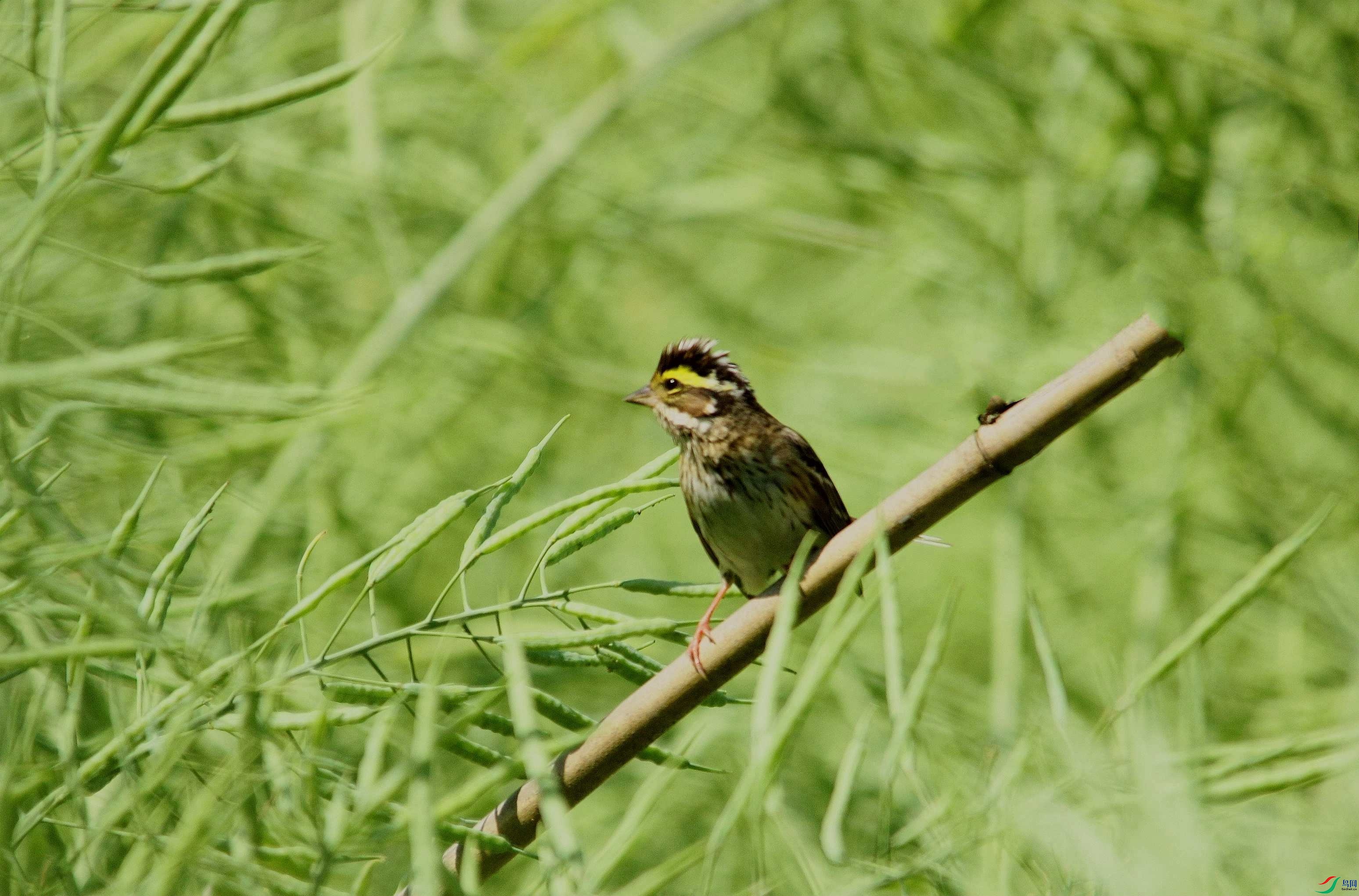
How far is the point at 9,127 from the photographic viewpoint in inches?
51.3

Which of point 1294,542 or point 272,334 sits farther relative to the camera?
point 272,334

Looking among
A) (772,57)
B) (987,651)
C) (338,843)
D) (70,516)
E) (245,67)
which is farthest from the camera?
(987,651)

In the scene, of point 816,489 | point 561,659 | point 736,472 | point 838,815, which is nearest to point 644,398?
point 736,472

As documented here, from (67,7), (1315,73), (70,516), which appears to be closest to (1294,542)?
(67,7)

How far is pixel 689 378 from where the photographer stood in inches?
74.1

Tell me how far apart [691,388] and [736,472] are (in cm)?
14

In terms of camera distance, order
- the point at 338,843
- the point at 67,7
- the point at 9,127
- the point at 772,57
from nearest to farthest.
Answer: the point at 338,843 → the point at 67,7 → the point at 9,127 → the point at 772,57

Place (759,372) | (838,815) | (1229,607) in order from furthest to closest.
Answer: (759,372) → (1229,607) → (838,815)

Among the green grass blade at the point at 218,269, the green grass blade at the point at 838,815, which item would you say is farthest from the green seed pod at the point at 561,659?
the green grass blade at the point at 218,269

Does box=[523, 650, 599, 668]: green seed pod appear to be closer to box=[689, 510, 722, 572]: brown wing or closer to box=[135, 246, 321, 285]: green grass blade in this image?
box=[135, 246, 321, 285]: green grass blade

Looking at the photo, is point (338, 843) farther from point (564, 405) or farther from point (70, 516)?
point (564, 405)

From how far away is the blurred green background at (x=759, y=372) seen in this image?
2.52ft

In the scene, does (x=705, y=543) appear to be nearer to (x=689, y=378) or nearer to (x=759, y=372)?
(x=689, y=378)

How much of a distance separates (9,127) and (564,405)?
1.15m
